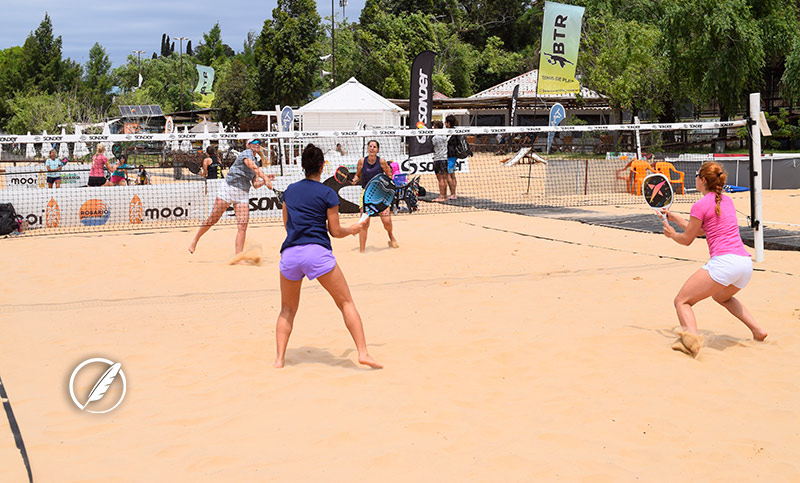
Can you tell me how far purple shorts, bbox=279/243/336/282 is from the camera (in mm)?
5316

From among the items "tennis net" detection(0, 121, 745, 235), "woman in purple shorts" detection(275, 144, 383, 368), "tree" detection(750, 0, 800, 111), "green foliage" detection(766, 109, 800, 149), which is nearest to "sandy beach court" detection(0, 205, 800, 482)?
"woman in purple shorts" detection(275, 144, 383, 368)

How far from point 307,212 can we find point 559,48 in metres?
17.9

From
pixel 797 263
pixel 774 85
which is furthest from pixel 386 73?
pixel 797 263

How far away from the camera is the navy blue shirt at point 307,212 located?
5.35 metres

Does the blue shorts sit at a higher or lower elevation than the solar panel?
lower

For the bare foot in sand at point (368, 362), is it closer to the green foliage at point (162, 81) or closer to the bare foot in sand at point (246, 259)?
the bare foot in sand at point (246, 259)

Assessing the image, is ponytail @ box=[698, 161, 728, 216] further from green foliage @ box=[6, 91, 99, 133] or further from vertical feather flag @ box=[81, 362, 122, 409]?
green foliage @ box=[6, 91, 99, 133]

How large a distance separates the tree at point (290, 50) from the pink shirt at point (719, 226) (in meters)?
53.0

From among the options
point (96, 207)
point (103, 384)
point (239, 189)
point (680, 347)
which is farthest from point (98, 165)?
point (680, 347)

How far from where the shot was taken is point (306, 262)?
532 centimetres

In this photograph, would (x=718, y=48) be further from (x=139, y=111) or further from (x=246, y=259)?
(x=139, y=111)

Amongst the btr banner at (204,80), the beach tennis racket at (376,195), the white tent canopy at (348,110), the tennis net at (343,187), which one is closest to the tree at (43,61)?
the btr banner at (204,80)

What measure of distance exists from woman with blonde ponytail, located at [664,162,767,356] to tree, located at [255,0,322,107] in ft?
174

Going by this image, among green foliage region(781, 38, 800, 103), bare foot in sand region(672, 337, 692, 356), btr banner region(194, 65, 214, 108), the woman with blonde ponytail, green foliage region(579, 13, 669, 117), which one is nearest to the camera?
the woman with blonde ponytail
